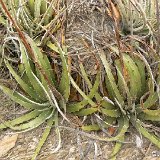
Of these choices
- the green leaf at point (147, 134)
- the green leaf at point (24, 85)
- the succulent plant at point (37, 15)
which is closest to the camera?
the green leaf at point (147, 134)

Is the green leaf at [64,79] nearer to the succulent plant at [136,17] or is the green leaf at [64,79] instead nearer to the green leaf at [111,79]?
the green leaf at [111,79]

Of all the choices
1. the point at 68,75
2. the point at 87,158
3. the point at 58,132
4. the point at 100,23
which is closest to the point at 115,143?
the point at 87,158

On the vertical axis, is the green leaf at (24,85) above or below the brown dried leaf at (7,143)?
above

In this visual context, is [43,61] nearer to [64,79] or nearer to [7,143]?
[64,79]

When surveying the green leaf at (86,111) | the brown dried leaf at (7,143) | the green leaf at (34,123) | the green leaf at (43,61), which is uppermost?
the green leaf at (43,61)

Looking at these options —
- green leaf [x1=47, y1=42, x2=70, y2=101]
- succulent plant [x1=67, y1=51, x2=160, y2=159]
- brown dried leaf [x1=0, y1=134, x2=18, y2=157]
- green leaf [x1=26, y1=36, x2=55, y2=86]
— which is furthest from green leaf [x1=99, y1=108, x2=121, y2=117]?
brown dried leaf [x1=0, y1=134, x2=18, y2=157]

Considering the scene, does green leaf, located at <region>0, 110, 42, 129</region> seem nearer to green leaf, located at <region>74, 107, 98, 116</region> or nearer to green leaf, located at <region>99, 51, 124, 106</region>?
green leaf, located at <region>74, 107, 98, 116</region>

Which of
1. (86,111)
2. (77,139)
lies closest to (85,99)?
(86,111)

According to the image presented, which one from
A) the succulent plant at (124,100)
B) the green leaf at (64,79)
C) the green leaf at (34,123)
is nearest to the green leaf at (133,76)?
the succulent plant at (124,100)
